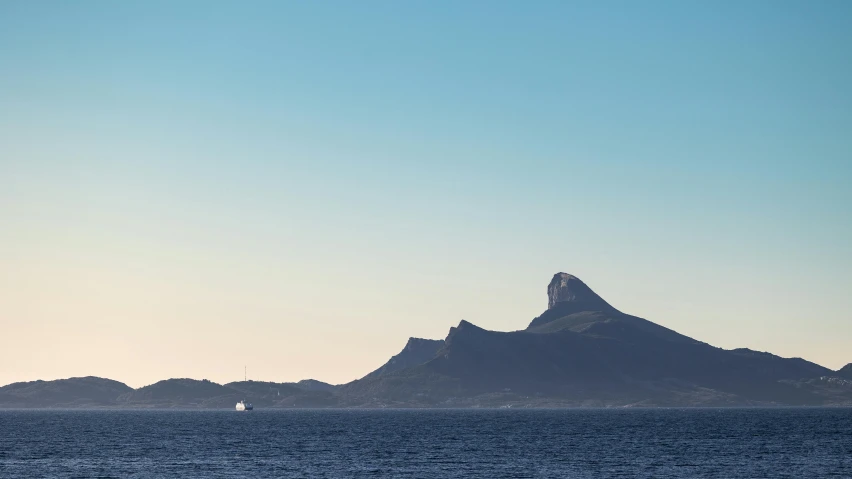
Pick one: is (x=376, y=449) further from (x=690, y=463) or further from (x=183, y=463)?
(x=690, y=463)

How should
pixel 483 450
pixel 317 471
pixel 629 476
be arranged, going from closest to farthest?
1. pixel 629 476
2. pixel 317 471
3. pixel 483 450

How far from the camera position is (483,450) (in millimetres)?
194500

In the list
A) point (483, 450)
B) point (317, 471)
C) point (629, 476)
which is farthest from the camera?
point (483, 450)

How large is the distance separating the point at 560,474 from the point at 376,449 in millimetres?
60555

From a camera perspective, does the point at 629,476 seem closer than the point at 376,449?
Yes

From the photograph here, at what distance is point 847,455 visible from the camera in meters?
173

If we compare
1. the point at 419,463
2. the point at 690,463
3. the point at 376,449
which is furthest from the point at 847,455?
the point at 376,449

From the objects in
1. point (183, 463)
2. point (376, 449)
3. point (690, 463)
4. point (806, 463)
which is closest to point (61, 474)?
point (183, 463)

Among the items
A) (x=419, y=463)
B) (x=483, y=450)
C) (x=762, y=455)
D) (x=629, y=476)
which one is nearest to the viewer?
(x=629, y=476)

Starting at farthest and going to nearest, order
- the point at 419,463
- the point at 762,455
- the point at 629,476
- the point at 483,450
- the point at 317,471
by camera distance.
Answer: the point at 483,450 < the point at 762,455 < the point at 419,463 < the point at 317,471 < the point at 629,476

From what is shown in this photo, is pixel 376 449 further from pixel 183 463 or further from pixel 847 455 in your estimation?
pixel 847 455

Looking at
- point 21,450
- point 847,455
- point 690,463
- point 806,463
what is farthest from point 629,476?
point 21,450

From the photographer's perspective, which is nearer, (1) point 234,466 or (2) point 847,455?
(1) point 234,466

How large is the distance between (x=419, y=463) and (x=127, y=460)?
50.1 m
